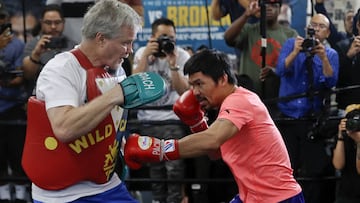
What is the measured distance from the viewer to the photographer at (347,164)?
436 centimetres

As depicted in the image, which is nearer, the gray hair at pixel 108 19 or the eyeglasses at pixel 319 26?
the gray hair at pixel 108 19

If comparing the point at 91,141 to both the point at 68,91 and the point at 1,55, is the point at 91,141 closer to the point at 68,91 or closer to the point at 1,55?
the point at 68,91

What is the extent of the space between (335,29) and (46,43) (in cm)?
193

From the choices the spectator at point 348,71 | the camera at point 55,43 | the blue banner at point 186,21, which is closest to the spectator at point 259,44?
the spectator at point 348,71

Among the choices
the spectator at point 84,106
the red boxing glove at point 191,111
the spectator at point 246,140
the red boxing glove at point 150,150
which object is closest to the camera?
the spectator at point 84,106

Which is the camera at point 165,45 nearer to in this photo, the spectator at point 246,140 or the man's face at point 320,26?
the man's face at point 320,26

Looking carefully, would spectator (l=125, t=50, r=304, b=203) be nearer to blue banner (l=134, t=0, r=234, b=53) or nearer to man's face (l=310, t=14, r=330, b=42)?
man's face (l=310, t=14, r=330, b=42)

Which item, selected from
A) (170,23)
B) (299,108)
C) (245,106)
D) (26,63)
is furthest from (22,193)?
(245,106)

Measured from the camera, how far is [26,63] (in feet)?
15.1

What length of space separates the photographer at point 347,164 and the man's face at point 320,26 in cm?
57

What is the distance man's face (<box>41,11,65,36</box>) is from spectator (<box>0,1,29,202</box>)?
0.22 meters

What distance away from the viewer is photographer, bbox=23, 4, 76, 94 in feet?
14.9

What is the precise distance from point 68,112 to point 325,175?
2.53 meters

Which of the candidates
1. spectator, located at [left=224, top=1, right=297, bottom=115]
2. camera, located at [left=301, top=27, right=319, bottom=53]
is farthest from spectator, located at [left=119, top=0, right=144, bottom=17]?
camera, located at [left=301, top=27, right=319, bottom=53]
